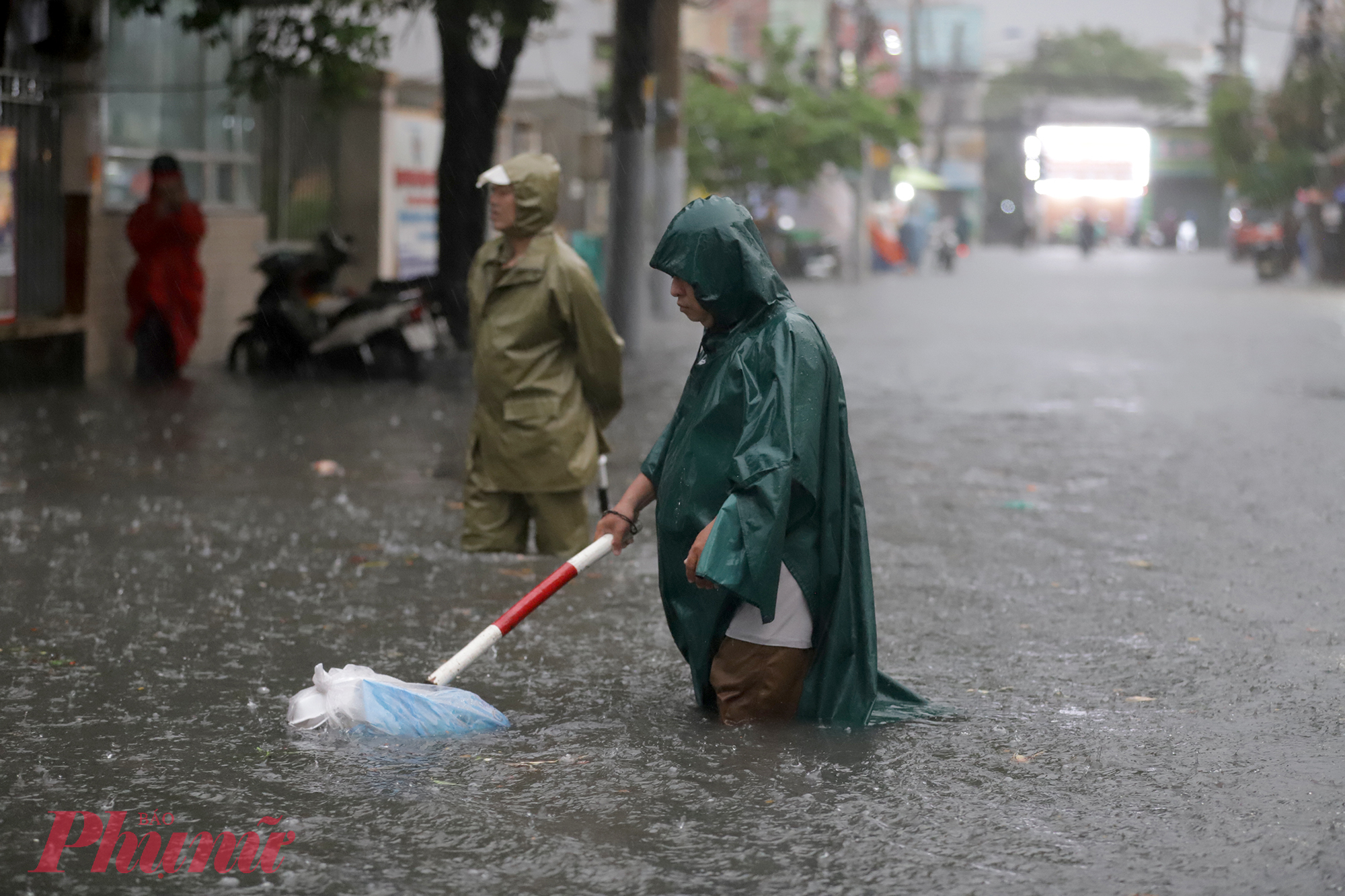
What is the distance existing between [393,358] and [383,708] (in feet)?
38.6

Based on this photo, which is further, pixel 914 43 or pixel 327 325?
pixel 914 43

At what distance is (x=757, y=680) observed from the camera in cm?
509

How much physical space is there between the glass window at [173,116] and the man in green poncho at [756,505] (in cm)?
1186

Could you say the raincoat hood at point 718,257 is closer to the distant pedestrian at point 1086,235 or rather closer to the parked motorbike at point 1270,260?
the parked motorbike at point 1270,260

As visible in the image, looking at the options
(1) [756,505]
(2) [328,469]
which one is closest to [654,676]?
(1) [756,505]

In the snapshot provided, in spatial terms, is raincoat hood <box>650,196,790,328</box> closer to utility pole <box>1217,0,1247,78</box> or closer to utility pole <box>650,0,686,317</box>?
utility pole <box>650,0,686,317</box>

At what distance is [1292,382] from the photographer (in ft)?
56.0

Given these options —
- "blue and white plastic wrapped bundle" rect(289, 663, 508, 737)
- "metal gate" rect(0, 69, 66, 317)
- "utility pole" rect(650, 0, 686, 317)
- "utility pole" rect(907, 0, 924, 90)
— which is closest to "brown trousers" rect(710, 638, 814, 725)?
"blue and white plastic wrapped bundle" rect(289, 663, 508, 737)

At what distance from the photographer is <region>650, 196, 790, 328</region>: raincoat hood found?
4871mm

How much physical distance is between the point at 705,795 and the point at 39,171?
38.6ft

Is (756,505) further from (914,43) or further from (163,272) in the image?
(914,43)

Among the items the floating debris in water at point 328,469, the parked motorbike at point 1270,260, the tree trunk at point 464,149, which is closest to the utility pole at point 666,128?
the tree trunk at point 464,149

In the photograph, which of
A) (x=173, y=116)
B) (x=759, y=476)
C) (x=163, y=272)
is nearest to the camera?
(x=759, y=476)

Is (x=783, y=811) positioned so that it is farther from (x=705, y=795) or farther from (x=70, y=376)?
(x=70, y=376)
